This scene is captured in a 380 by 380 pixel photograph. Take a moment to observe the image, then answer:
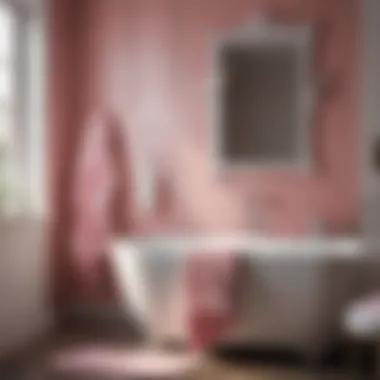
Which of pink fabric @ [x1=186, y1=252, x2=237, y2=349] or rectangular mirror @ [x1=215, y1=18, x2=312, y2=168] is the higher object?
rectangular mirror @ [x1=215, y1=18, x2=312, y2=168]

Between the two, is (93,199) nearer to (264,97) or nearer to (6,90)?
(6,90)

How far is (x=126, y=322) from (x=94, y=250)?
0.47 metres

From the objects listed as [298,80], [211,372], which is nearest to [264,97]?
[298,80]

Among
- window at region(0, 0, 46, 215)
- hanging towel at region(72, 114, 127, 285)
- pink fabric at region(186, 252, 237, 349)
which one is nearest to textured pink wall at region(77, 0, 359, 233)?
hanging towel at region(72, 114, 127, 285)

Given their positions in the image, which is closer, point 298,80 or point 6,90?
point 6,90

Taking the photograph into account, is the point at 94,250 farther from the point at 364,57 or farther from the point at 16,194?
the point at 364,57

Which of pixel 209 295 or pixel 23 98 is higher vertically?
pixel 23 98

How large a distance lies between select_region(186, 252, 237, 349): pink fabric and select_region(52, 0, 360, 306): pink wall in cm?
80

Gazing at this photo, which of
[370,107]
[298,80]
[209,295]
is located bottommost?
[209,295]

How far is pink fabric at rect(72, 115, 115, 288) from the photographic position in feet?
15.6

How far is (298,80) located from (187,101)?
65 cm

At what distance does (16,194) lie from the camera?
433 cm

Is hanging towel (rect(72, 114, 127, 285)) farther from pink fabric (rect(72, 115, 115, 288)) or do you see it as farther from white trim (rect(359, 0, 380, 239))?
white trim (rect(359, 0, 380, 239))

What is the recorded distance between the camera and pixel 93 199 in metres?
4.78
